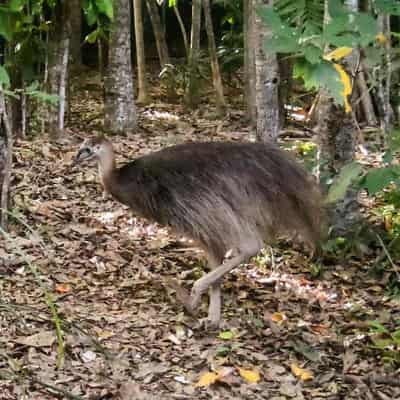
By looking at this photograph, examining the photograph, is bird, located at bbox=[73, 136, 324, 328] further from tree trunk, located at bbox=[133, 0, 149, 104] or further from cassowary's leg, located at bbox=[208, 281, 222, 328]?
tree trunk, located at bbox=[133, 0, 149, 104]

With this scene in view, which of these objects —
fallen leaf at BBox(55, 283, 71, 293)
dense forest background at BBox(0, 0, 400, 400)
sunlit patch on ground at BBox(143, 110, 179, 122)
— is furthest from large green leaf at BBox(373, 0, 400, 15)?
sunlit patch on ground at BBox(143, 110, 179, 122)

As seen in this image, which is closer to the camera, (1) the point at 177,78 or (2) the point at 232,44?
(1) the point at 177,78

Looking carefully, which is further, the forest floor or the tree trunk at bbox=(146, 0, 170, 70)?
the tree trunk at bbox=(146, 0, 170, 70)

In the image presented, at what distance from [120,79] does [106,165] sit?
3613 millimetres

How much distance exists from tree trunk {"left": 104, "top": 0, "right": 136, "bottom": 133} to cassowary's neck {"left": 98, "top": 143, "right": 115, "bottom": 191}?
343 cm

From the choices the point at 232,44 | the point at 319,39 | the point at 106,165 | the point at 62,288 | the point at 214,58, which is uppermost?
the point at 319,39

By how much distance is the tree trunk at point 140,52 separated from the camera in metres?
10.3

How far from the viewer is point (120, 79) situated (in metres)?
8.59

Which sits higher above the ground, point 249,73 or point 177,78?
point 249,73

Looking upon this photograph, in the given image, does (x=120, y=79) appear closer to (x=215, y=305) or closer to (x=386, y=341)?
(x=215, y=305)

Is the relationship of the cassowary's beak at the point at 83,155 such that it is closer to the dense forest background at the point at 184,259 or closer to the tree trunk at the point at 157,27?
the dense forest background at the point at 184,259

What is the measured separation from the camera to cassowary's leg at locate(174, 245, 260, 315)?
4.87 m

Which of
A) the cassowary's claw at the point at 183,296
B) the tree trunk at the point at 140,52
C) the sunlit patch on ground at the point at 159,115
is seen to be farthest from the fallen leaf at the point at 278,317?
the tree trunk at the point at 140,52

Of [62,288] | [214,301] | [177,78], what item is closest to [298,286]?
[214,301]
